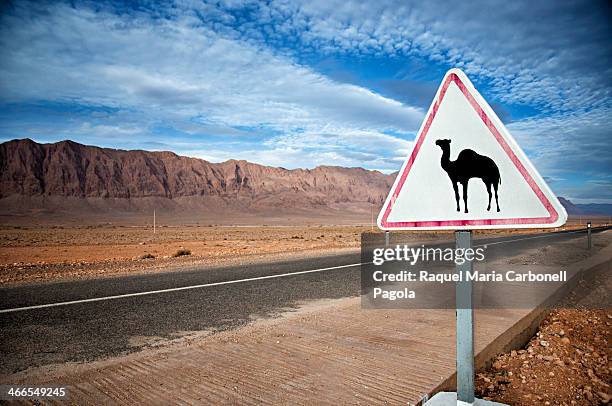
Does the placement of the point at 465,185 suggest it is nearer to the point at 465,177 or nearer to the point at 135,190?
the point at 465,177

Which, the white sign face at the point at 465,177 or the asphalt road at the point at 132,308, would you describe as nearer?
the white sign face at the point at 465,177

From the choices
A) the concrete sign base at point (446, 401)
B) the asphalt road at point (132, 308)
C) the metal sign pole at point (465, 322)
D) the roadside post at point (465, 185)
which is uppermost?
the roadside post at point (465, 185)

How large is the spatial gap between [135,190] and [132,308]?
171 m

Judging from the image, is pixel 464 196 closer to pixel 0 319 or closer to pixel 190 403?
pixel 190 403

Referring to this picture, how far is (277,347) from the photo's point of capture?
4.52 m

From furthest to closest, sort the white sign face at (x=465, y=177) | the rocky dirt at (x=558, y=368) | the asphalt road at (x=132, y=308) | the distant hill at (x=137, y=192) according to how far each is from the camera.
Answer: the distant hill at (x=137, y=192) < the asphalt road at (x=132, y=308) < the rocky dirt at (x=558, y=368) < the white sign face at (x=465, y=177)

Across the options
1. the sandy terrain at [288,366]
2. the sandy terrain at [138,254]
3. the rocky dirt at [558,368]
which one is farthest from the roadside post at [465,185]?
the sandy terrain at [138,254]

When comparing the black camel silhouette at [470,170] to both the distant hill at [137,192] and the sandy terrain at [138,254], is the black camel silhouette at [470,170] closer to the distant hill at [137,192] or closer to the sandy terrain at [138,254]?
the sandy terrain at [138,254]

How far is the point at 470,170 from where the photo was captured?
2.19 metres

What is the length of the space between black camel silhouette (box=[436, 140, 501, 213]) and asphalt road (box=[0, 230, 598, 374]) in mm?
3964

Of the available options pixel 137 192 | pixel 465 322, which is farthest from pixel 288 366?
pixel 137 192

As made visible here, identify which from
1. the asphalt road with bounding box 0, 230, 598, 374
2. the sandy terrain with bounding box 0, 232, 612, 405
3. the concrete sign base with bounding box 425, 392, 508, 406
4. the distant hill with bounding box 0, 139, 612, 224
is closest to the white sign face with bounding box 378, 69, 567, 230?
the concrete sign base with bounding box 425, 392, 508, 406

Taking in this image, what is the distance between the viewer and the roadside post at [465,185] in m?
2.15

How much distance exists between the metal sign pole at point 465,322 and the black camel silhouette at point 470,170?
18 centimetres
